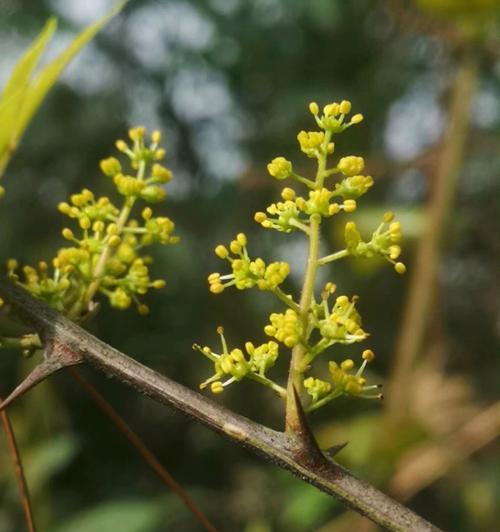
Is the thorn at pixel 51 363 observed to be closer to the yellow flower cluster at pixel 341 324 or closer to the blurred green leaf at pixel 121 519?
the yellow flower cluster at pixel 341 324

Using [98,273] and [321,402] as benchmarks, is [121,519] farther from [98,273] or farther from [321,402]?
[321,402]

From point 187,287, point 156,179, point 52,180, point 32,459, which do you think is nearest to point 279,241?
point 187,287

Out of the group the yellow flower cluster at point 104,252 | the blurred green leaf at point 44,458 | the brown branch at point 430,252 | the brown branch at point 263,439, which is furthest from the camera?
the blurred green leaf at point 44,458

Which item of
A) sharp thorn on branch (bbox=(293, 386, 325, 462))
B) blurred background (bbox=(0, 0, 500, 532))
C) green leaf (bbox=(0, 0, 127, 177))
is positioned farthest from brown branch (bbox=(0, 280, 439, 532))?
blurred background (bbox=(0, 0, 500, 532))

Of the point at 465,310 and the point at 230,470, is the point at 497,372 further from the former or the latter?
the point at 230,470

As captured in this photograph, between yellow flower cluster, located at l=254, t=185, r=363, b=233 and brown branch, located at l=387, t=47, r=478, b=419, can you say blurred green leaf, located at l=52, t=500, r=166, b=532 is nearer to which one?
brown branch, located at l=387, t=47, r=478, b=419

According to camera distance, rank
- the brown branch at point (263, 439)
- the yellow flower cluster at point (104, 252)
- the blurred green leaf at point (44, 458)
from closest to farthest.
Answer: the brown branch at point (263, 439) < the yellow flower cluster at point (104, 252) < the blurred green leaf at point (44, 458)

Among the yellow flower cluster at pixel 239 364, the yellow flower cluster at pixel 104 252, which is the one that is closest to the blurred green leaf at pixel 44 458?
the yellow flower cluster at pixel 104 252
